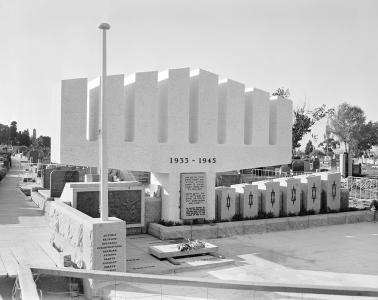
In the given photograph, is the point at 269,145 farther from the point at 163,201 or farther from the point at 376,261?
the point at 376,261

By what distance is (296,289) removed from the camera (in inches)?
235

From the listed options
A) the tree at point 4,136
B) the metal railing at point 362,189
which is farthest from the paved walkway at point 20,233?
the tree at point 4,136

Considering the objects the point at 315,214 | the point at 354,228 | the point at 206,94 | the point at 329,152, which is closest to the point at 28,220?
the point at 206,94

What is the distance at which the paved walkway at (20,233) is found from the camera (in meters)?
10.9

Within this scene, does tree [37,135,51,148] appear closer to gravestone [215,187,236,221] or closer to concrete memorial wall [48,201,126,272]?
gravestone [215,187,236,221]

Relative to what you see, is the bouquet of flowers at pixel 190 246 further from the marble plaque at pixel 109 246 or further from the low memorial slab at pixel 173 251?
the marble plaque at pixel 109 246

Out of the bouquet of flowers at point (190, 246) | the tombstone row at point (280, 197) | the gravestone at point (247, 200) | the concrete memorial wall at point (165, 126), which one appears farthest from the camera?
the gravestone at point (247, 200)

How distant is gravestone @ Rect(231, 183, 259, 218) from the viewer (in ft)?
55.8

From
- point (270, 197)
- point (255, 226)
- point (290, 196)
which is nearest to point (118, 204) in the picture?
point (255, 226)

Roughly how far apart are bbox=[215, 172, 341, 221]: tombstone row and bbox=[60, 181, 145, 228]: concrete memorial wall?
11.1 ft

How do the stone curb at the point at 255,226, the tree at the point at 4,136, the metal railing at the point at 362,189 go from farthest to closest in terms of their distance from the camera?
1. the tree at the point at 4,136
2. the metal railing at the point at 362,189
3. the stone curb at the point at 255,226

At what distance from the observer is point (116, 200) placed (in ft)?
48.7

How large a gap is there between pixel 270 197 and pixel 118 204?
258 inches

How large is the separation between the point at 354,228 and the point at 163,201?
321 inches
